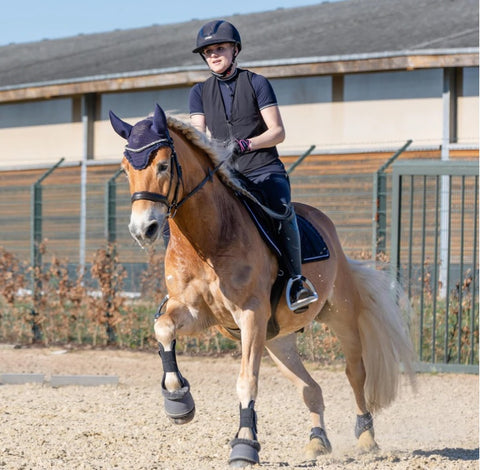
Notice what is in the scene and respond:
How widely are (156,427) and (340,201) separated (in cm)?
843

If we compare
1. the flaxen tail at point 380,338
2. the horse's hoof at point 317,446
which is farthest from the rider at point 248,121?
the flaxen tail at point 380,338

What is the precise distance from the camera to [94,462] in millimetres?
Result: 6133

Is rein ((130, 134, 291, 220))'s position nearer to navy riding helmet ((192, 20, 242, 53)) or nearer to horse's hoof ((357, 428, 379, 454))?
navy riding helmet ((192, 20, 242, 53))

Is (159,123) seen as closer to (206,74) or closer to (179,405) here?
(179,405)

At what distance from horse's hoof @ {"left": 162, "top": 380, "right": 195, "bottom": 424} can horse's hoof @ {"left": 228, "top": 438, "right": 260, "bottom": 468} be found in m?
0.39

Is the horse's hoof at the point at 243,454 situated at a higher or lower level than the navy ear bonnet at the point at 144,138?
lower

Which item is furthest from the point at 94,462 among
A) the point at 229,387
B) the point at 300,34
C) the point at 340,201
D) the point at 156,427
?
the point at 300,34

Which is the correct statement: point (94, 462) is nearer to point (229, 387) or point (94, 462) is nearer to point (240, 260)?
point (240, 260)

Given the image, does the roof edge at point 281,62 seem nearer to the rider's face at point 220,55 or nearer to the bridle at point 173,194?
the rider's face at point 220,55

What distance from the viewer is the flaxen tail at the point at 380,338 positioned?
786 centimetres

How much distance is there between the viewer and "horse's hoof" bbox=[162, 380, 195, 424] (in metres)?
5.90

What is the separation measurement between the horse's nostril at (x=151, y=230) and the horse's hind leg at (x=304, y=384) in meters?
2.61

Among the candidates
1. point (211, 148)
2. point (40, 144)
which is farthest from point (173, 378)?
point (40, 144)

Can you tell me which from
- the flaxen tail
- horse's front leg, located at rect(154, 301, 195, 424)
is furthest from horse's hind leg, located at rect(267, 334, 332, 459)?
horse's front leg, located at rect(154, 301, 195, 424)
